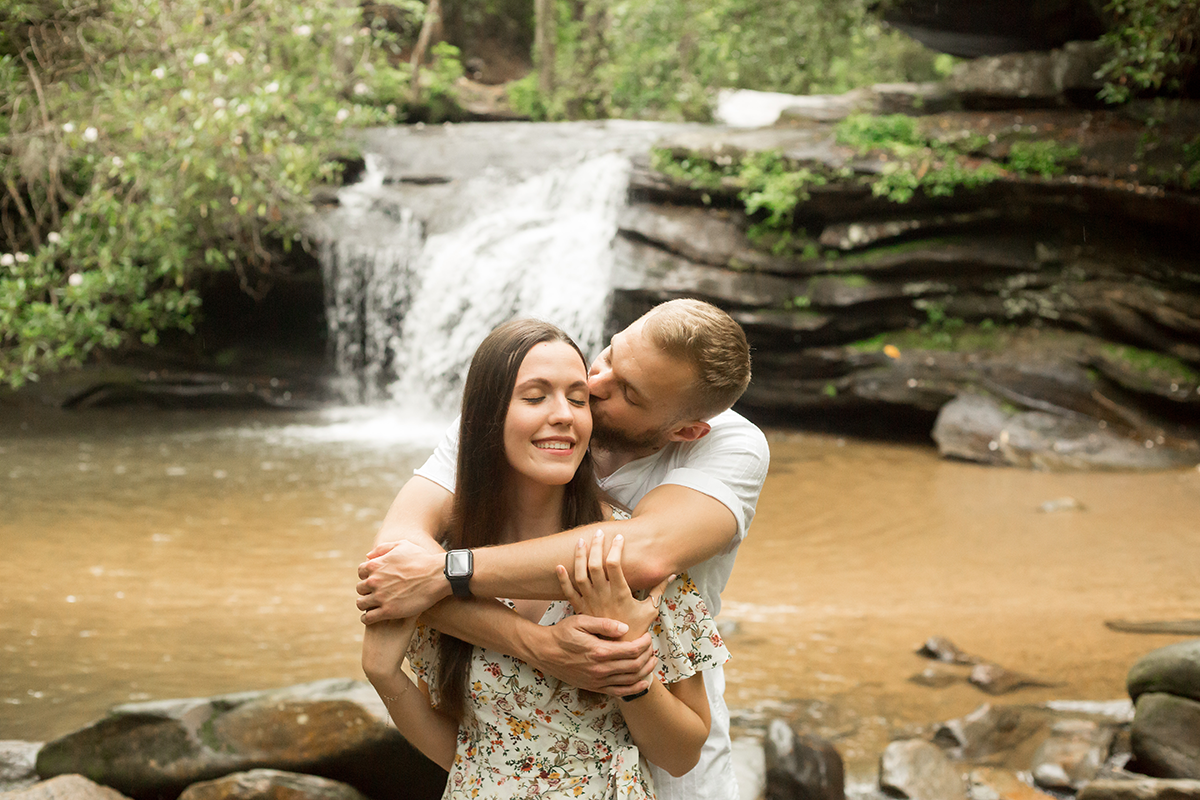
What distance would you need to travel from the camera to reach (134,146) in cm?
859

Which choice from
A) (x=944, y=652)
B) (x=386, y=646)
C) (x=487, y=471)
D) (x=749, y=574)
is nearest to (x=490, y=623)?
(x=386, y=646)

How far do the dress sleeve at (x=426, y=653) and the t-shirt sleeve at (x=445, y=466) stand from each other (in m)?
0.34

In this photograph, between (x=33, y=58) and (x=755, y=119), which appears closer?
(x=33, y=58)

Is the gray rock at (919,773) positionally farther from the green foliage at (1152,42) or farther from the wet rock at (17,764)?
the green foliage at (1152,42)

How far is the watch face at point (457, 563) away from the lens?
2.01m

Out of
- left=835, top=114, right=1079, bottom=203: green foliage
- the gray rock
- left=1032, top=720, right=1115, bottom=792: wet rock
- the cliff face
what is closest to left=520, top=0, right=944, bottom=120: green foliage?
left=835, top=114, right=1079, bottom=203: green foliage

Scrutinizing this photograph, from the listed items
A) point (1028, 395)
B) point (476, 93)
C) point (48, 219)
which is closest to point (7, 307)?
point (48, 219)

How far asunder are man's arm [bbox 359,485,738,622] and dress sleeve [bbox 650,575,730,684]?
0.10m

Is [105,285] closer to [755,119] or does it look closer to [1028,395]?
[1028,395]

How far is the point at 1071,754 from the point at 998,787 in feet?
1.24

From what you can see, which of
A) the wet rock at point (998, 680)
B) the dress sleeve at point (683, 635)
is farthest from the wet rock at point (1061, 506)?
the dress sleeve at point (683, 635)

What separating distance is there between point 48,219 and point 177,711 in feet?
34.0

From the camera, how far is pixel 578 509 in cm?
221

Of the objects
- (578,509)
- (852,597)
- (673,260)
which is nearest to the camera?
(578,509)
